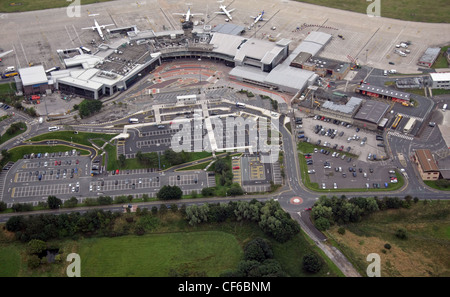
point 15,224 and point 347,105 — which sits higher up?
point 347,105

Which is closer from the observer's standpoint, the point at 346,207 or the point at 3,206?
the point at 346,207

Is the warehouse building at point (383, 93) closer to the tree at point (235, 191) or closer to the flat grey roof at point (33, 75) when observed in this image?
the tree at point (235, 191)

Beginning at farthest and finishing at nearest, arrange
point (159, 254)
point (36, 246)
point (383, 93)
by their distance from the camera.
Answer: point (383, 93), point (159, 254), point (36, 246)

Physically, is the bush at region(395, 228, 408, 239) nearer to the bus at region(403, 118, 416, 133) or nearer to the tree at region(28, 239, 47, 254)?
the bus at region(403, 118, 416, 133)

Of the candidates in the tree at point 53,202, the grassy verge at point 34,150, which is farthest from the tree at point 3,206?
the grassy verge at point 34,150

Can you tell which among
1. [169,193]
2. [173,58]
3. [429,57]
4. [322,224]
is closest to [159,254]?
[169,193]

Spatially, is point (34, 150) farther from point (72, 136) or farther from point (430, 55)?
point (430, 55)
